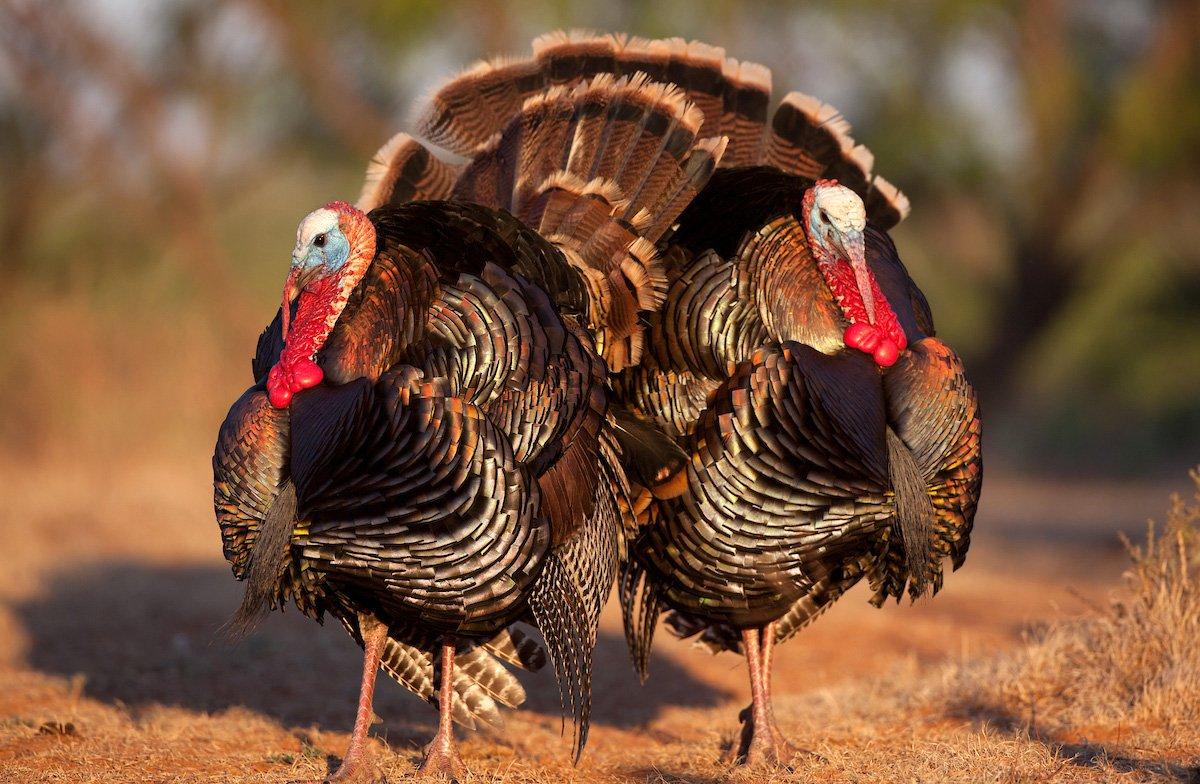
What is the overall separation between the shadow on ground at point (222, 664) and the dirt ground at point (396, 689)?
2 centimetres

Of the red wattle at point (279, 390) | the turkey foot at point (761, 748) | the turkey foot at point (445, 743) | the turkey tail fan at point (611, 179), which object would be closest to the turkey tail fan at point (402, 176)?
the turkey tail fan at point (611, 179)

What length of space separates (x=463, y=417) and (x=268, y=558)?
0.61m

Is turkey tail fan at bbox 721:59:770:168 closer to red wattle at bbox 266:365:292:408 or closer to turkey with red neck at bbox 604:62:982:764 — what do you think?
turkey with red neck at bbox 604:62:982:764

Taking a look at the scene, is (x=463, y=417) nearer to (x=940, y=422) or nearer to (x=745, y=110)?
(x=940, y=422)

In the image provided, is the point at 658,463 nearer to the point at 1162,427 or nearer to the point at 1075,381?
the point at 1162,427

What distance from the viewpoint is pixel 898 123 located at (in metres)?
14.1

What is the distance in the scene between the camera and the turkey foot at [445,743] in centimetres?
429

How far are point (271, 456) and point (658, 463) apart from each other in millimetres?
1178

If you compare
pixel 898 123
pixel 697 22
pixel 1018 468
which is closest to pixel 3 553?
pixel 697 22

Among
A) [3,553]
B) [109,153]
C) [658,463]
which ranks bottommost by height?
[3,553]

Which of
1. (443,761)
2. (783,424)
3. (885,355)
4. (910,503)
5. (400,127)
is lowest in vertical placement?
(443,761)

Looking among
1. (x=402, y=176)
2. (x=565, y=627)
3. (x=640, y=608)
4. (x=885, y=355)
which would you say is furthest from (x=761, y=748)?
(x=402, y=176)

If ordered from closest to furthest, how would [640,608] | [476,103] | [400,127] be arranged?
[640,608], [476,103], [400,127]

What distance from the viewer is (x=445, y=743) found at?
172 inches
